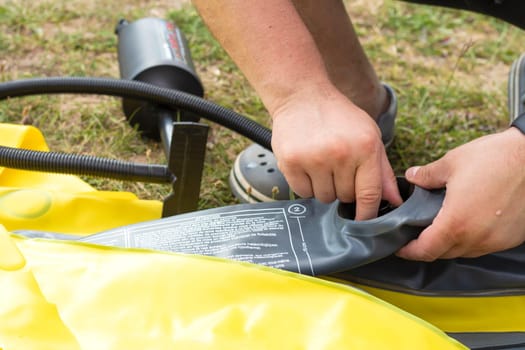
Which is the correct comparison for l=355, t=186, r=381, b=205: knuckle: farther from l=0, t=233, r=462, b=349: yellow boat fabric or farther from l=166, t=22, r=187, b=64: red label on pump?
l=166, t=22, r=187, b=64: red label on pump

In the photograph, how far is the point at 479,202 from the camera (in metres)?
0.78

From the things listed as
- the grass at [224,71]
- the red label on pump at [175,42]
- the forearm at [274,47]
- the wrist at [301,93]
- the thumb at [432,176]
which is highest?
the forearm at [274,47]

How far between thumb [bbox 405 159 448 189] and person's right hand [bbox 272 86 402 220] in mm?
33

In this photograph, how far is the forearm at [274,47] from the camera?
0.87m

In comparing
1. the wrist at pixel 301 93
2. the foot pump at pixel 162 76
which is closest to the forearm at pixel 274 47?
the wrist at pixel 301 93

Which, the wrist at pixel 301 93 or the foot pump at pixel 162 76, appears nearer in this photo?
the wrist at pixel 301 93

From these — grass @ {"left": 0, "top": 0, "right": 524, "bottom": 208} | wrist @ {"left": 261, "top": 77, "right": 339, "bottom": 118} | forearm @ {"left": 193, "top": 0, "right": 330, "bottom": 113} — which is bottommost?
grass @ {"left": 0, "top": 0, "right": 524, "bottom": 208}

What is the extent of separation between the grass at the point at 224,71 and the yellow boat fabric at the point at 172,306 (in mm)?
623

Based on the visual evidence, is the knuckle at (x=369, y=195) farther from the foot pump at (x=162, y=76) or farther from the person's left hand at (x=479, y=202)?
the foot pump at (x=162, y=76)

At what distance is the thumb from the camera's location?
83 centimetres

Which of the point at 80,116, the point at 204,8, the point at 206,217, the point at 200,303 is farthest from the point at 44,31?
the point at 200,303

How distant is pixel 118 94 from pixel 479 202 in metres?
0.77

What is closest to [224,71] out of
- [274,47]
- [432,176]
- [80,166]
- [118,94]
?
[118,94]

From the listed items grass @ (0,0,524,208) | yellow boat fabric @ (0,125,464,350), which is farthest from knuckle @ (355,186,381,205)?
grass @ (0,0,524,208)
